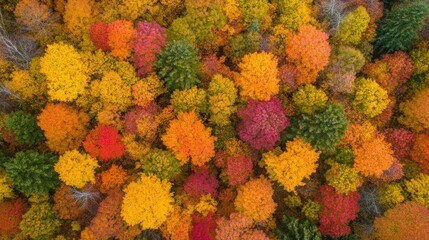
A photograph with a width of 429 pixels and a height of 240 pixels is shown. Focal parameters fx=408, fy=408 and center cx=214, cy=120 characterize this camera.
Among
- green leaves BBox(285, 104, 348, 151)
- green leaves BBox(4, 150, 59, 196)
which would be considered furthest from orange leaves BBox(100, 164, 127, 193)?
green leaves BBox(285, 104, 348, 151)

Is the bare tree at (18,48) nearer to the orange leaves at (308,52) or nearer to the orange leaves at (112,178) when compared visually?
the orange leaves at (112,178)

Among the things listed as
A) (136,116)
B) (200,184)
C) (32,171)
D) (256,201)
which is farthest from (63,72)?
(256,201)

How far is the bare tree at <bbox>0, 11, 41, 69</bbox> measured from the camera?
27875mm

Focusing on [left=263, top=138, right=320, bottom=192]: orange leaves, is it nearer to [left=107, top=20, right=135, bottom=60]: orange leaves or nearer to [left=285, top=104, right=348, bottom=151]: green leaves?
[left=285, top=104, right=348, bottom=151]: green leaves

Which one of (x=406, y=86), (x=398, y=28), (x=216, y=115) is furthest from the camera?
(x=406, y=86)

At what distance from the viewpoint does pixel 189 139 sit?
26375 millimetres

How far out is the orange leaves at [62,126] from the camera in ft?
87.9

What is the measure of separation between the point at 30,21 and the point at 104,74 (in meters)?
6.73

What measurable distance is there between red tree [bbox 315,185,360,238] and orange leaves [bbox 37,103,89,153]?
1712cm

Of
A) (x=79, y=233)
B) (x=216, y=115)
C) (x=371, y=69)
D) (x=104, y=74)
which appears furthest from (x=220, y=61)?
(x=79, y=233)

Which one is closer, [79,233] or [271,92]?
[271,92]

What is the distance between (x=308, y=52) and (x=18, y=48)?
2000cm

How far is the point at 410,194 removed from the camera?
28.1m

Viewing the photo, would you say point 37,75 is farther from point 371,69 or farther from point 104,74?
point 371,69
